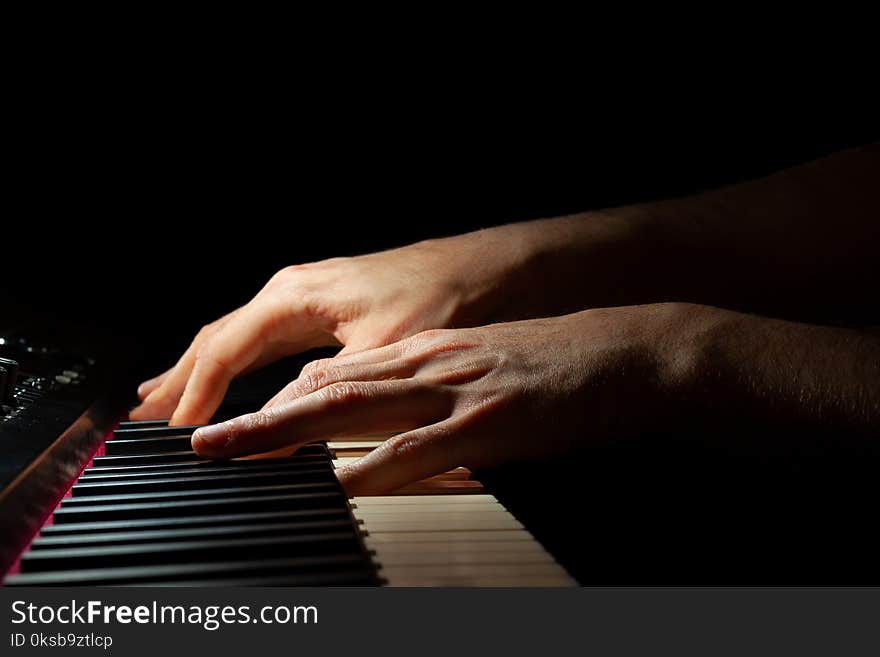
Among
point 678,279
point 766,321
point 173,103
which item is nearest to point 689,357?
point 766,321

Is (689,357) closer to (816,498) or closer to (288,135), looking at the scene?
(816,498)

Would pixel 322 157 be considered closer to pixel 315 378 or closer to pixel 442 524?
pixel 315 378

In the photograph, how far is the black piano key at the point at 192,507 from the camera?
0.76 m

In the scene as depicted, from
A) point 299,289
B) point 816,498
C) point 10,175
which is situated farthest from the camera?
point 10,175

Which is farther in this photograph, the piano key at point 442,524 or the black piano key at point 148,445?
the black piano key at point 148,445

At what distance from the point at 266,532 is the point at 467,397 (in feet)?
1.00

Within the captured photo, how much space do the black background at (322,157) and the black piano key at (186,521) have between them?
1717mm

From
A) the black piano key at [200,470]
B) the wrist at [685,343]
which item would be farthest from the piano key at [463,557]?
the wrist at [685,343]

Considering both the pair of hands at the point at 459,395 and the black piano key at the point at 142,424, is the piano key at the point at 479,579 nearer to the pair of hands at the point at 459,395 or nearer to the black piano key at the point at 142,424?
the pair of hands at the point at 459,395

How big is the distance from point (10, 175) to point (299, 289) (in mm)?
1651

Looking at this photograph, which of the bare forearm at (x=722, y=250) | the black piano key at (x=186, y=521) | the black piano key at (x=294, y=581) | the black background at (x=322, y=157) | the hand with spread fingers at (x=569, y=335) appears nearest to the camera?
the black piano key at (x=294, y=581)

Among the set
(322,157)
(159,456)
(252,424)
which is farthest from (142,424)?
(322,157)

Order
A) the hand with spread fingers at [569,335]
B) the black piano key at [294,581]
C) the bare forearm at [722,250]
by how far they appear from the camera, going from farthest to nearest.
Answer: the bare forearm at [722,250] → the hand with spread fingers at [569,335] → the black piano key at [294,581]

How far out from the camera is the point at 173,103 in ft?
8.59
